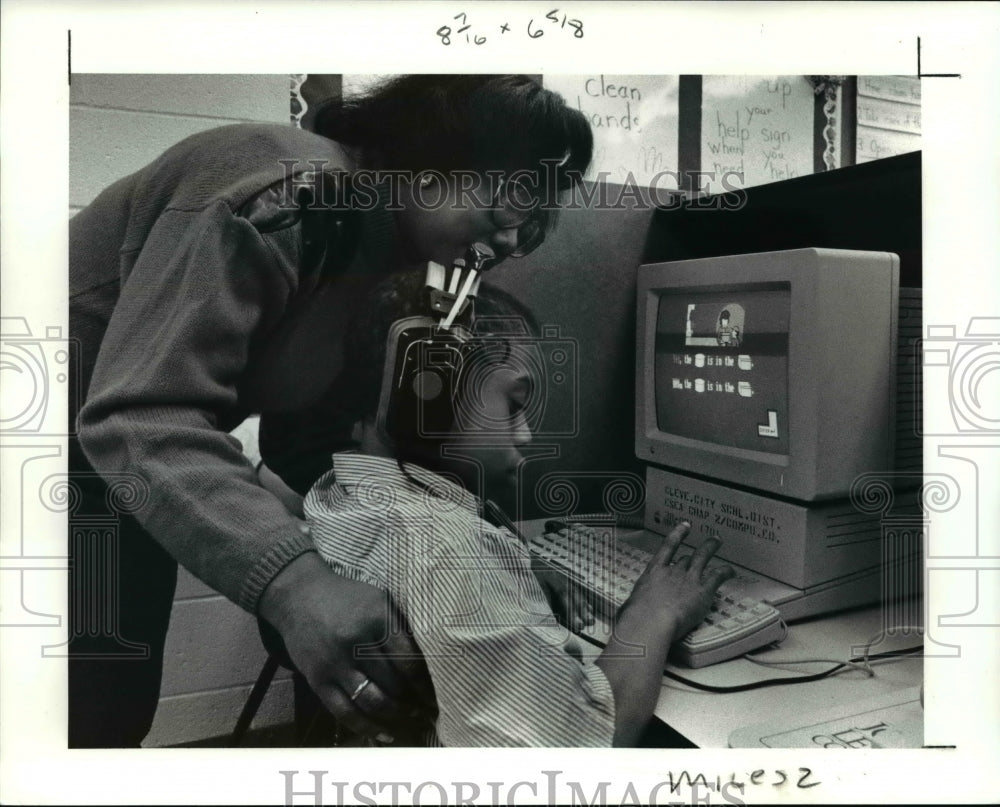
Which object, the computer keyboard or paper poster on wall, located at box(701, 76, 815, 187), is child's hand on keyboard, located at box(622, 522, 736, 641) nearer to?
the computer keyboard

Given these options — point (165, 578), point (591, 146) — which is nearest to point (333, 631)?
point (165, 578)

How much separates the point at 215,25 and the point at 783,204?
0.72 meters

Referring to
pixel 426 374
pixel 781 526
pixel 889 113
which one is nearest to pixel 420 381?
pixel 426 374

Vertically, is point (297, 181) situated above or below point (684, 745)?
above

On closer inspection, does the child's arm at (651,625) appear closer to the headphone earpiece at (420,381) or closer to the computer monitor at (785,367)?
the computer monitor at (785,367)

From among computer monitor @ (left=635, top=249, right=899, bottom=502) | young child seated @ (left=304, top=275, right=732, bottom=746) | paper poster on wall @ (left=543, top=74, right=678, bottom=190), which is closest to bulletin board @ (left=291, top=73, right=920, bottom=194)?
paper poster on wall @ (left=543, top=74, right=678, bottom=190)

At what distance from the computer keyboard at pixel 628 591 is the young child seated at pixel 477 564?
0.02 m

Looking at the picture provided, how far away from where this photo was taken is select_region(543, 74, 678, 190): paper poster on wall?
1.03 m

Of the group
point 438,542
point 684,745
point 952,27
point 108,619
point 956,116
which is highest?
point 952,27

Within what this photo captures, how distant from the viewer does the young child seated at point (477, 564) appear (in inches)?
36.2

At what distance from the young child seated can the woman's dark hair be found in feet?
0.52

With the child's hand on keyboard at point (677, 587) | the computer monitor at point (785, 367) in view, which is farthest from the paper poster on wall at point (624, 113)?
the child's hand on keyboard at point (677, 587)

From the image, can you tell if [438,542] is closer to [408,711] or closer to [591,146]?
[408,711]

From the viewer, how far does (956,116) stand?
1.05m
